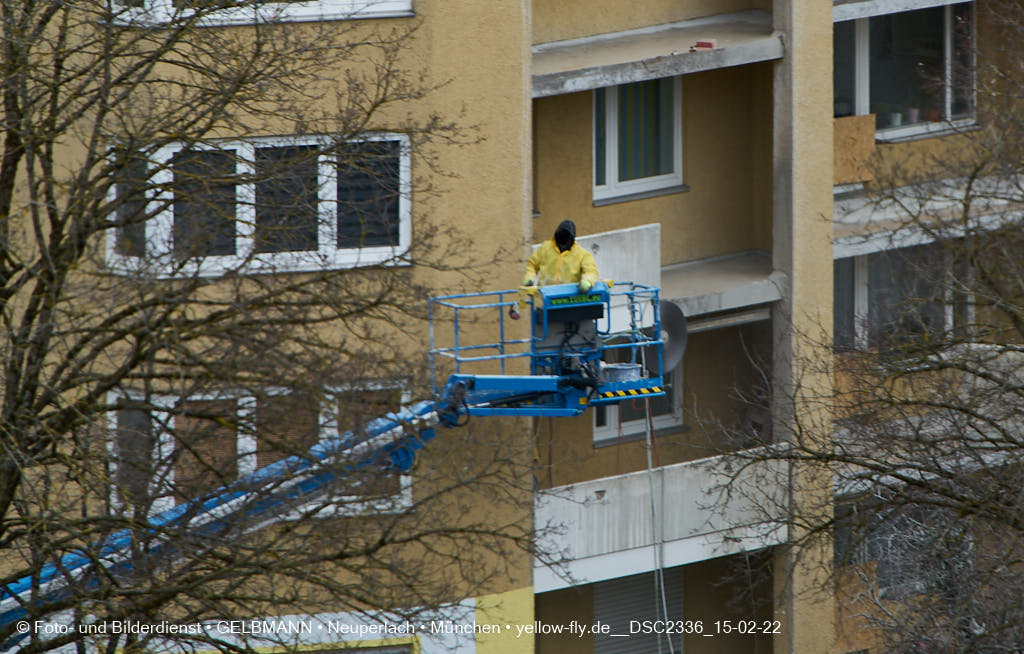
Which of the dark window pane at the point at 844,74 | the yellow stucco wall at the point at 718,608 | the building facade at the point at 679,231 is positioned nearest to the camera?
the building facade at the point at 679,231

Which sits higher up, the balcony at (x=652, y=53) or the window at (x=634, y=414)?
the balcony at (x=652, y=53)

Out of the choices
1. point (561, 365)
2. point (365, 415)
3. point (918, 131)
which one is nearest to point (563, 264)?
point (561, 365)

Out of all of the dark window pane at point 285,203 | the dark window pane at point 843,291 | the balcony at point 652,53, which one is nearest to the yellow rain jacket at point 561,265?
the dark window pane at point 285,203

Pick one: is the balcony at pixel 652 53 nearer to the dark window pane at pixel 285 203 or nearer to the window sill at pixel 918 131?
the window sill at pixel 918 131

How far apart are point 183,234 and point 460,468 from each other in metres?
6.04

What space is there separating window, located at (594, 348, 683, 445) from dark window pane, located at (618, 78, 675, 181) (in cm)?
260

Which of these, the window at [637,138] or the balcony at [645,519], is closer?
the balcony at [645,519]

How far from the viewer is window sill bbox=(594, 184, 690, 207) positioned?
79.8 feet

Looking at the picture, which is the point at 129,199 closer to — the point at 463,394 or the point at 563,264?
the point at 463,394

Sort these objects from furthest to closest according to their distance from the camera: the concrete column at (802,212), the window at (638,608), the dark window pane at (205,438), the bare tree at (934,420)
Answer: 1. the window at (638,608)
2. the concrete column at (802,212)
3. the bare tree at (934,420)
4. the dark window pane at (205,438)

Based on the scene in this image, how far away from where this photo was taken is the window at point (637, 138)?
79.9 ft

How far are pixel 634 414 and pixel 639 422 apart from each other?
0.15m

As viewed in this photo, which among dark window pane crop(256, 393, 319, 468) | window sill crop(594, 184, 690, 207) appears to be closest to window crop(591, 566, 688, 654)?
window sill crop(594, 184, 690, 207)

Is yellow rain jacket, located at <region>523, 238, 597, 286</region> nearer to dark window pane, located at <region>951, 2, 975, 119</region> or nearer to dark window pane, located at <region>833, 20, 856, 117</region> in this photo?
dark window pane, located at <region>833, 20, 856, 117</region>
